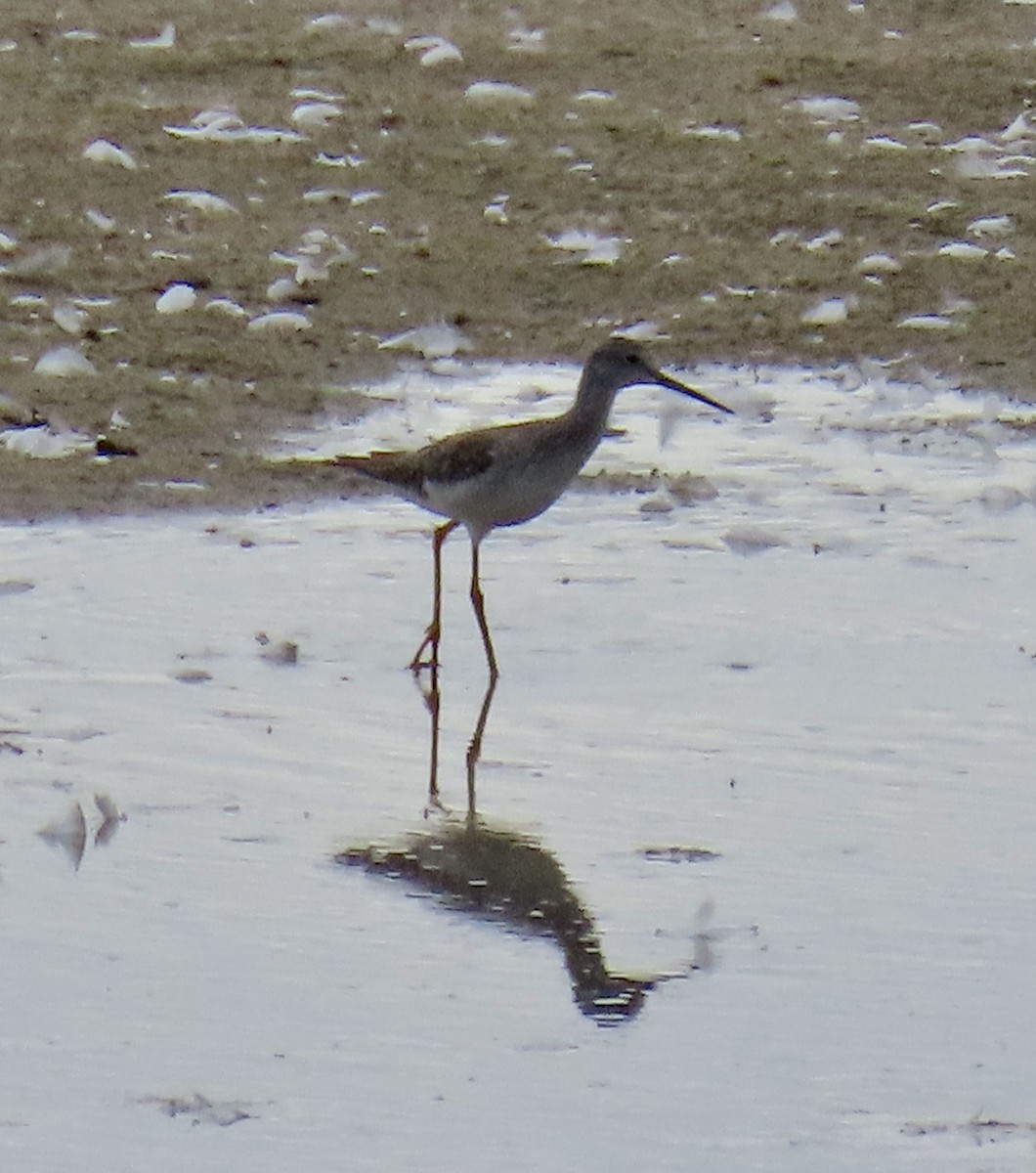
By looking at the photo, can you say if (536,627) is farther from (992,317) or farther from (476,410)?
(992,317)

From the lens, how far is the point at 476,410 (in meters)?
9.88

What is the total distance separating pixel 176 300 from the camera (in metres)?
10.9

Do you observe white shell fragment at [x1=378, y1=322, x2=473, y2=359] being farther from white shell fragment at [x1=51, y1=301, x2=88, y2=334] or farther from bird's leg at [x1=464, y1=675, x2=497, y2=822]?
bird's leg at [x1=464, y1=675, x2=497, y2=822]

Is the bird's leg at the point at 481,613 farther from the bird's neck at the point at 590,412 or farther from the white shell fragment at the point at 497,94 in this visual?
the white shell fragment at the point at 497,94

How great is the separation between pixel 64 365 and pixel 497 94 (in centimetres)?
454

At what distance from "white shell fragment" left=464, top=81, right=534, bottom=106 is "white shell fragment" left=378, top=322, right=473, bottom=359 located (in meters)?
3.45

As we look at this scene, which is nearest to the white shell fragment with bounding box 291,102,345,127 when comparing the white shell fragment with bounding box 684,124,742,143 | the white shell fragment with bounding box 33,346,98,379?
the white shell fragment with bounding box 684,124,742,143

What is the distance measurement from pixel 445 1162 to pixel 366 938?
3.34 feet

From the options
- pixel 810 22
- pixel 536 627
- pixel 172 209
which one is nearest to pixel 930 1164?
pixel 536 627

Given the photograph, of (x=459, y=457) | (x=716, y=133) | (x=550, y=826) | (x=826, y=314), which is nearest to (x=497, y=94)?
(x=716, y=133)

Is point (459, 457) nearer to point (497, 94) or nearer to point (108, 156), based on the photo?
point (108, 156)

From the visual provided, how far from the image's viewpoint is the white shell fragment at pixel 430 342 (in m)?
10.6

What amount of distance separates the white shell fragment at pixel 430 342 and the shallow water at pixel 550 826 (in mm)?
1173

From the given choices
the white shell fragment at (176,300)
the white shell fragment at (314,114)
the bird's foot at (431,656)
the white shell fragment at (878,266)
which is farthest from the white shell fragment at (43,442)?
the white shell fragment at (314,114)
